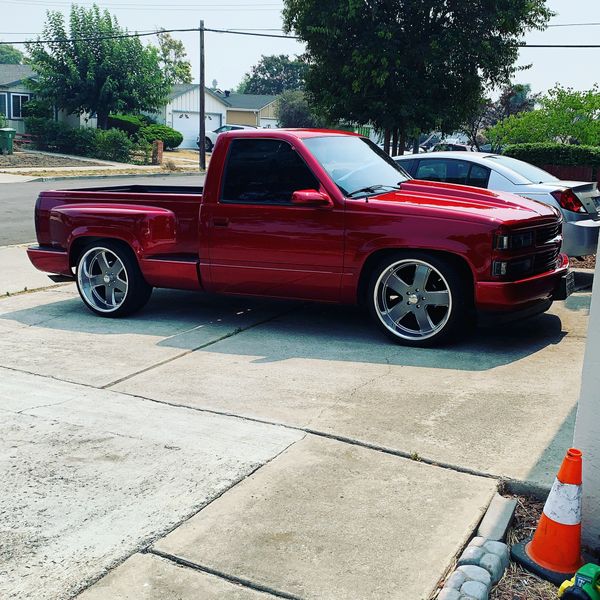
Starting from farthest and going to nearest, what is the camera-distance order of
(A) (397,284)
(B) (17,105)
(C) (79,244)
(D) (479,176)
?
(B) (17,105) → (D) (479,176) → (C) (79,244) → (A) (397,284)

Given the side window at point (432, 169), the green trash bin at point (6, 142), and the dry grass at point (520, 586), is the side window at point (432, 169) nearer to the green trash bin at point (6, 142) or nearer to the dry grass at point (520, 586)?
the dry grass at point (520, 586)

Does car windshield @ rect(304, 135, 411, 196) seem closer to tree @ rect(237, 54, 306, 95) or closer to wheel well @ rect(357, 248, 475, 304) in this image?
wheel well @ rect(357, 248, 475, 304)

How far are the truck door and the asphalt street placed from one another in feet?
22.8

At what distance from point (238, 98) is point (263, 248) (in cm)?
7048

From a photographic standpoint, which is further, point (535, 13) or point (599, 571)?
point (535, 13)

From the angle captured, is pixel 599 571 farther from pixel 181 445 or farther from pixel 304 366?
pixel 304 366

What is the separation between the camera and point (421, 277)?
263 inches

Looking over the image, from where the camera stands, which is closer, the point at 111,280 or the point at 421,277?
the point at 421,277

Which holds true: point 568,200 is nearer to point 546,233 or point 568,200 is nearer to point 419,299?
point 546,233

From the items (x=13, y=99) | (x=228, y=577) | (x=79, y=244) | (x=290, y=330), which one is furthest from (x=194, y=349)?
(x=13, y=99)

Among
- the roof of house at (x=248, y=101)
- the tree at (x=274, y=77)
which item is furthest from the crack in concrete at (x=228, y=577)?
the tree at (x=274, y=77)

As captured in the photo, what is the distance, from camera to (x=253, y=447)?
15.1 ft

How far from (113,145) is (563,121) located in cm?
2600

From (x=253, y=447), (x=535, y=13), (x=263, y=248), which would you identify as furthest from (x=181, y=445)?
(x=535, y=13)
